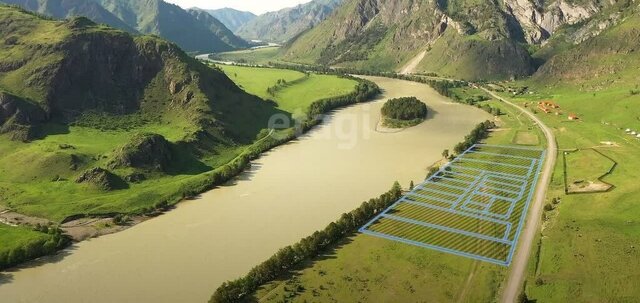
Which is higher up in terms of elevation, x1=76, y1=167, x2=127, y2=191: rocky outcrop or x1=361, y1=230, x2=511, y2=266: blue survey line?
x1=76, y1=167, x2=127, y2=191: rocky outcrop

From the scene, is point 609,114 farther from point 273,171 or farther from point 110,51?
point 110,51

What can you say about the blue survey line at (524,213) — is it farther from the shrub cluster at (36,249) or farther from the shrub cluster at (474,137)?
the shrub cluster at (36,249)

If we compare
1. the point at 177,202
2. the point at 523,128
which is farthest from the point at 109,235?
the point at 523,128

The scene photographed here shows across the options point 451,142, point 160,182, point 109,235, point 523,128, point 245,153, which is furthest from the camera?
point 523,128

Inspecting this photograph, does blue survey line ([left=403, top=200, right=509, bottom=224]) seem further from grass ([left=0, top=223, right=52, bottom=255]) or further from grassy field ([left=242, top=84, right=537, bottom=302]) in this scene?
grass ([left=0, top=223, right=52, bottom=255])

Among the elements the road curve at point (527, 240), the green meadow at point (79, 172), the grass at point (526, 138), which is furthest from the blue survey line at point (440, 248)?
the grass at point (526, 138)

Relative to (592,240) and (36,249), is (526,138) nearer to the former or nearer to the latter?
(592,240)

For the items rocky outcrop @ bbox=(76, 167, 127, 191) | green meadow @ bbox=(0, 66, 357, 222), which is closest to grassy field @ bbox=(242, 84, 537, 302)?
green meadow @ bbox=(0, 66, 357, 222)
